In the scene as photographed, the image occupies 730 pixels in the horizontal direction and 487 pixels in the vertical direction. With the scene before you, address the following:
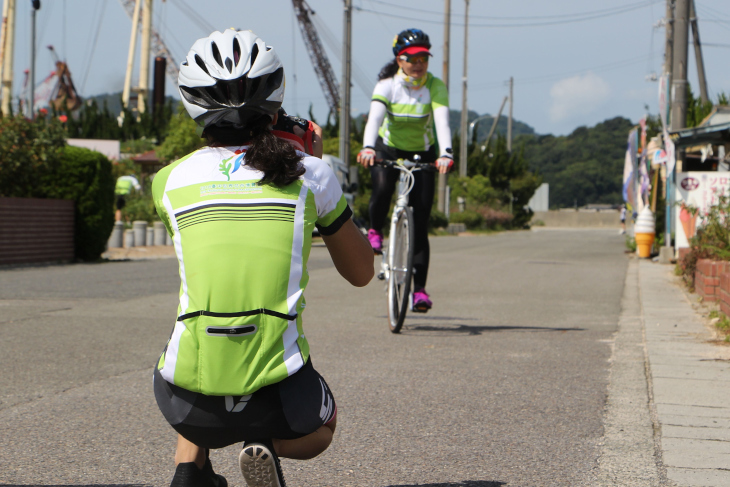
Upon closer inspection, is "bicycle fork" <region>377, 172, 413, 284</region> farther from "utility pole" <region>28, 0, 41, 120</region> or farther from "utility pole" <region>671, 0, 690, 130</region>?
"utility pole" <region>28, 0, 41, 120</region>

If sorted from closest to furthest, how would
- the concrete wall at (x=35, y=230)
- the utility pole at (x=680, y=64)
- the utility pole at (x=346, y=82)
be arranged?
the concrete wall at (x=35, y=230) < the utility pole at (x=680, y=64) < the utility pole at (x=346, y=82)

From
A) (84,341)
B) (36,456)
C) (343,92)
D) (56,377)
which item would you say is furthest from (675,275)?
(343,92)

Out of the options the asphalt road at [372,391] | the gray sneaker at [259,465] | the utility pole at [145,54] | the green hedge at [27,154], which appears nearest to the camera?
the gray sneaker at [259,465]

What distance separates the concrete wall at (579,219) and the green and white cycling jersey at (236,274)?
84.1m

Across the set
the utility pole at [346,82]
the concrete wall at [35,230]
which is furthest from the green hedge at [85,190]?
the utility pole at [346,82]

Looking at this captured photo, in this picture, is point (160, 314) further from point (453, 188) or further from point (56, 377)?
point (453, 188)

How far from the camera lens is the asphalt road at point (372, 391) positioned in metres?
3.06

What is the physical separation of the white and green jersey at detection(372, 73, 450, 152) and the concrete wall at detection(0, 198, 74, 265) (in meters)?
8.62

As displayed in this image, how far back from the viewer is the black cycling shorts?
200 centimetres

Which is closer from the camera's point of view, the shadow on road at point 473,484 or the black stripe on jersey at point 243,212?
the black stripe on jersey at point 243,212

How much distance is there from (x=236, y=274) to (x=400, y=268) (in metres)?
4.39

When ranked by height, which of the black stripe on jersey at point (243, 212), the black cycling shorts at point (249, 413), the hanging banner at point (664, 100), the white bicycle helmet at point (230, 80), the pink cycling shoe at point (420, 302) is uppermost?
the hanging banner at point (664, 100)

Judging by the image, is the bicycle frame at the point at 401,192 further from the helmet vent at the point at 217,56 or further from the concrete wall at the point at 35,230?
the concrete wall at the point at 35,230

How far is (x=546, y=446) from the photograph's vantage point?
11.0 ft
